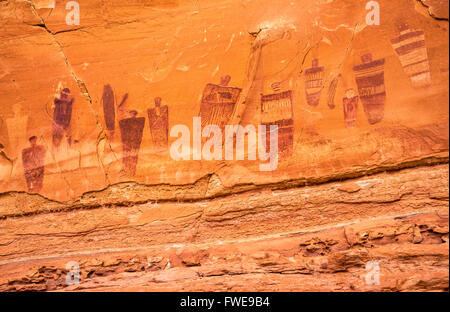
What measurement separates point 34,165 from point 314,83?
3.21 meters

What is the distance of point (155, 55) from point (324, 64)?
5.89 ft

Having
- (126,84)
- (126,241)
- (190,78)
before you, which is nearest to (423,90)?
(190,78)

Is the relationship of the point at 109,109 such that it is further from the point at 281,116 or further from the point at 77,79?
the point at 281,116

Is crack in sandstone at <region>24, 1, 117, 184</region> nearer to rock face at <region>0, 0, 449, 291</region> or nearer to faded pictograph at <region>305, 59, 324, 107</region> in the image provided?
rock face at <region>0, 0, 449, 291</region>

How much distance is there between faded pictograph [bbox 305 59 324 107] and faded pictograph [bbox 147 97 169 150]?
150cm

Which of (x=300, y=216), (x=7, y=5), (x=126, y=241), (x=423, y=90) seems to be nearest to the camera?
(x=423, y=90)

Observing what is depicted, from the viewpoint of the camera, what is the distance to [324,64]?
346cm

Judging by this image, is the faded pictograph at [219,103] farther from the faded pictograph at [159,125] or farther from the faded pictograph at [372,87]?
the faded pictograph at [372,87]

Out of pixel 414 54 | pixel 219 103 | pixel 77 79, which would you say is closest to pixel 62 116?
pixel 77 79

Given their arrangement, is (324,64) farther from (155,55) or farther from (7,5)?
(7,5)

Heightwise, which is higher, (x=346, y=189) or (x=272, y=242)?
(x=346, y=189)

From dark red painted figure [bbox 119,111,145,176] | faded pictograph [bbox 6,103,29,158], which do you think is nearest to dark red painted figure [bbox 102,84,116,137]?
dark red painted figure [bbox 119,111,145,176]

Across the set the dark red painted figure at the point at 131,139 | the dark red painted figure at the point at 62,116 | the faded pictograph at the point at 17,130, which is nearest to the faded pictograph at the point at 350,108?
the dark red painted figure at the point at 131,139

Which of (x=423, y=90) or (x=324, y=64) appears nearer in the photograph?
(x=423, y=90)
